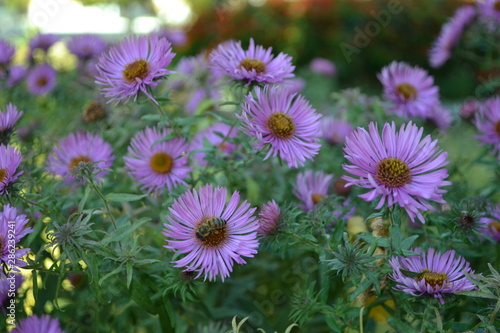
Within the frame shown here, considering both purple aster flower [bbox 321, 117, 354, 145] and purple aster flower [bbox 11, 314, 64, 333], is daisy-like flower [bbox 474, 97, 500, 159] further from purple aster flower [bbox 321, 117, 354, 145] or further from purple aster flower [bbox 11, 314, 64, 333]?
purple aster flower [bbox 11, 314, 64, 333]

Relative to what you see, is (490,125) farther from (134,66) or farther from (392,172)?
(134,66)

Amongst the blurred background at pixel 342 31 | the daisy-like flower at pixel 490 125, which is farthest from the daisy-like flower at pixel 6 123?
the blurred background at pixel 342 31

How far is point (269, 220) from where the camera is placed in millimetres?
698

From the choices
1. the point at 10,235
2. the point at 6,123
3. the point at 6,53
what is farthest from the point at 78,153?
the point at 6,53

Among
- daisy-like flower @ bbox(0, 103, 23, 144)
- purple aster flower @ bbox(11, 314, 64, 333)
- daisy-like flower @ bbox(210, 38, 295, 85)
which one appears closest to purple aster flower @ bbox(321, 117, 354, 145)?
daisy-like flower @ bbox(210, 38, 295, 85)

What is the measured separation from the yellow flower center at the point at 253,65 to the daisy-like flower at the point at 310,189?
22cm

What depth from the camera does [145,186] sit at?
0.83m

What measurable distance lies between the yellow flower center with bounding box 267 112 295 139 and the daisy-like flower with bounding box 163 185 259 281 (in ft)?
0.42

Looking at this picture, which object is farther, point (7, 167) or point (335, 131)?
point (335, 131)

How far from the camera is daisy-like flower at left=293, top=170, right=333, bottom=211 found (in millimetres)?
867

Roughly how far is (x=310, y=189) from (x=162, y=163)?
11.0 inches

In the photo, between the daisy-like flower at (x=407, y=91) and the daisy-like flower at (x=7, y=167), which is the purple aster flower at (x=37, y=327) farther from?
the daisy-like flower at (x=407, y=91)

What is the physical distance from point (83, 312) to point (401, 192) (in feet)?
2.24

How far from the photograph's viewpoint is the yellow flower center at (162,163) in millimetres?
849
